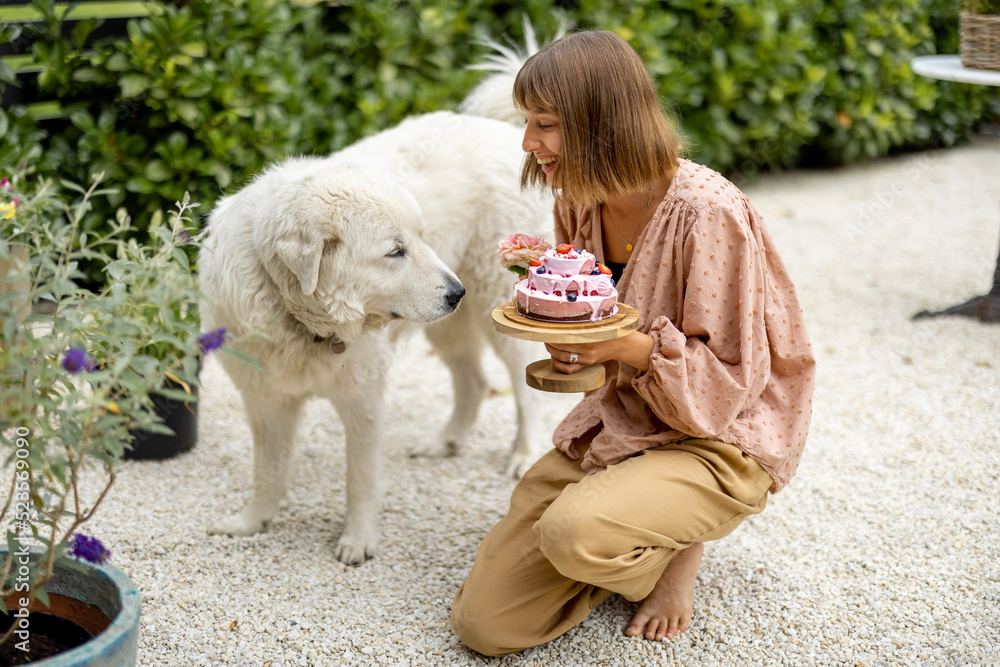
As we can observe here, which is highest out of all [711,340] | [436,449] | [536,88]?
[536,88]

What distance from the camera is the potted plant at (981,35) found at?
15.1ft

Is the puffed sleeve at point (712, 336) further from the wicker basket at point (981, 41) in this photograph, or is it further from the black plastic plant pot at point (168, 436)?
the wicker basket at point (981, 41)

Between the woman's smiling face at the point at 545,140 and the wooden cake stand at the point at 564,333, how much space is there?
41 cm

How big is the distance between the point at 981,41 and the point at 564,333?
155 inches

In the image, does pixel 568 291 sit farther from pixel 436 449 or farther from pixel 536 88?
pixel 436 449

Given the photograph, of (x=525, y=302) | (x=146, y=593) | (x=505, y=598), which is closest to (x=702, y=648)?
(x=505, y=598)

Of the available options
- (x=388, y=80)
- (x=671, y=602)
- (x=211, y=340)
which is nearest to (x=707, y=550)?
(x=671, y=602)

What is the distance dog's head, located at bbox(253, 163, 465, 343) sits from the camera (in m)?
2.40

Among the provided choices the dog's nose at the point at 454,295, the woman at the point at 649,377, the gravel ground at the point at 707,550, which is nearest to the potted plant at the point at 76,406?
the gravel ground at the point at 707,550

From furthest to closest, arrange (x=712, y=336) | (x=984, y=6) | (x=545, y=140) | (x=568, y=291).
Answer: (x=984, y=6), (x=545, y=140), (x=712, y=336), (x=568, y=291)

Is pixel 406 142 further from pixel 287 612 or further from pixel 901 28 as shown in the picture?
pixel 901 28

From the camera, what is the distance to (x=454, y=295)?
2553mm

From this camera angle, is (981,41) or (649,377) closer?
(649,377)

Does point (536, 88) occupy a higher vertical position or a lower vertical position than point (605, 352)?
higher
